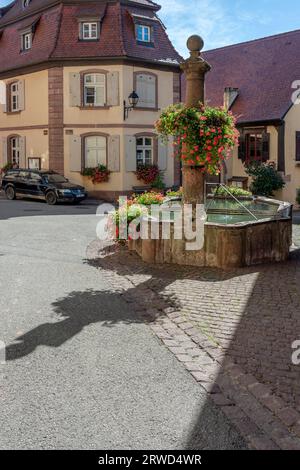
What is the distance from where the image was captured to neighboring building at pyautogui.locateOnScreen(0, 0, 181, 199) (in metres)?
24.2

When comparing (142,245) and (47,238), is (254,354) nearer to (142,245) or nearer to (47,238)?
(142,245)

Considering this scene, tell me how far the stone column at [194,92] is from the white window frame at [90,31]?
16.1 metres

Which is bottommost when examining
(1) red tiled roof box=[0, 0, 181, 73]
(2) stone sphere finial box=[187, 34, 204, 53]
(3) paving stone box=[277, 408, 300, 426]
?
(3) paving stone box=[277, 408, 300, 426]

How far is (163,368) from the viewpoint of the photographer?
4812 millimetres

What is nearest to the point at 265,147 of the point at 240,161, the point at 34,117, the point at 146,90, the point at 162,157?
the point at 240,161

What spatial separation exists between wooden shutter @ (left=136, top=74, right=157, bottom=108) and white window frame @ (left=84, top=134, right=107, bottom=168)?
235 cm

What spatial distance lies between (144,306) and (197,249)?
253cm

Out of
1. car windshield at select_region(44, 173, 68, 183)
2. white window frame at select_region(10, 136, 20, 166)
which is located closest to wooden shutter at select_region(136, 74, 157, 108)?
car windshield at select_region(44, 173, 68, 183)

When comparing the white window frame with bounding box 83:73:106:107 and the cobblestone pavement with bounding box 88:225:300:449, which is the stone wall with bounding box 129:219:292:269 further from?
the white window frame with bounding box 83:73:106:107

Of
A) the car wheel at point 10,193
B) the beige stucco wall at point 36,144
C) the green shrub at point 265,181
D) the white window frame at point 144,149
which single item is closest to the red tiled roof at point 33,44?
the beige stucco wall at point 36,144

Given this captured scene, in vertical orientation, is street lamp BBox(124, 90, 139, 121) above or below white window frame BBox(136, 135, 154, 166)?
above

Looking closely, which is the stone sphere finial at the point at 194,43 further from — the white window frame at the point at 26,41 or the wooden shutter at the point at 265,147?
the white window frame at the point at 26,41

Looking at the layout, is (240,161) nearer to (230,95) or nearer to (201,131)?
(230,95)

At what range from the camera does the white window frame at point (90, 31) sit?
24578 millimetres
